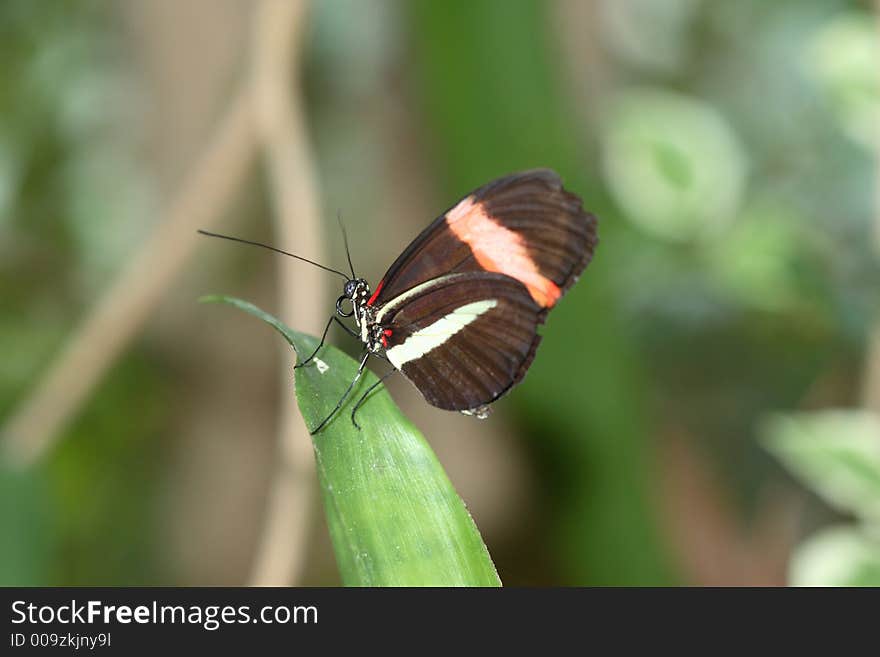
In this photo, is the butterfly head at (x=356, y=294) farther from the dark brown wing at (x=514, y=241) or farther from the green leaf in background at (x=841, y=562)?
the green leaf in background at (x=841, y=562)

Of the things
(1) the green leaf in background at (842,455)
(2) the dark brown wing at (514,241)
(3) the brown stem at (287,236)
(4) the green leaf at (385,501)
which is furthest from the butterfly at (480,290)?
(1) the green leaf in background at (842,455)

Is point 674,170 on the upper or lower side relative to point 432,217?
upper

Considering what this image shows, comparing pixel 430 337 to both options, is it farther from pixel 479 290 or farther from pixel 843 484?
pixel 843 484

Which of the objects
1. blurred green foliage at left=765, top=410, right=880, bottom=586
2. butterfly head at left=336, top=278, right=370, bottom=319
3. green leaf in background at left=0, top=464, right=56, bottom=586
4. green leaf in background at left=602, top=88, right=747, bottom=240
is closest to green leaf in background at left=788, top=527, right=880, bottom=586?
blurred green foliage at left=765, top=410, right=880, bottom=586

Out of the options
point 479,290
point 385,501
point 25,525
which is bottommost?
point 25,525

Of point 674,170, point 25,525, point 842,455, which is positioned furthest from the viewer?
point 674,170

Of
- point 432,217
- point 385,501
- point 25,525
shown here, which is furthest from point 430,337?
point 432,217
